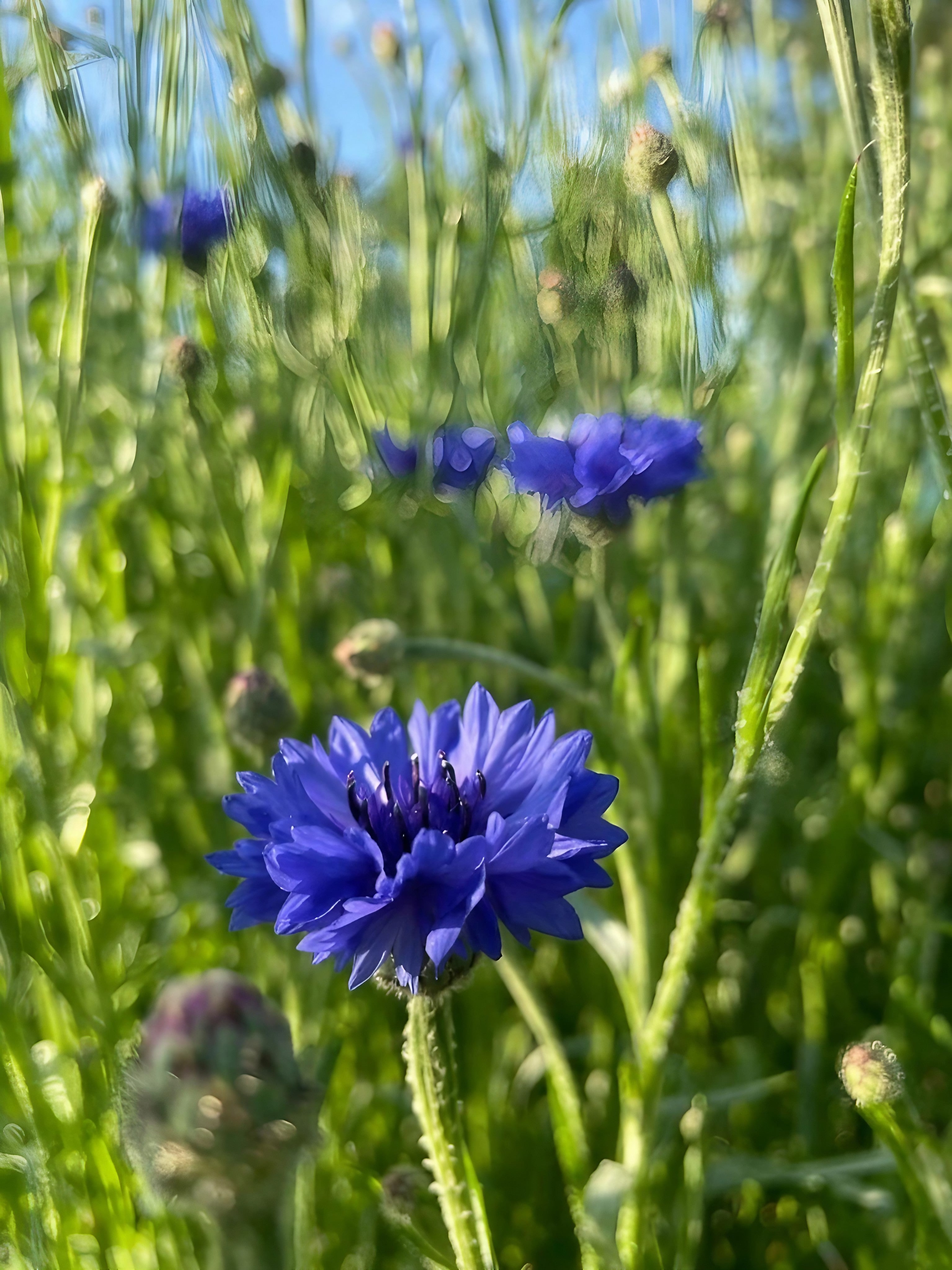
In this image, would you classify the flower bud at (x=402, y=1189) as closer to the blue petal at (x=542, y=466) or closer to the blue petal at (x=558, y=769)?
the blue petal at (x=558, y=769)

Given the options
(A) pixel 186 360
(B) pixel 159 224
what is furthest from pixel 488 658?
(B) pixel 159 224

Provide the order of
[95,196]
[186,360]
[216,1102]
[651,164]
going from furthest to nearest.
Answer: [186,360]
[95,196]
[651,164]
[216,1102]

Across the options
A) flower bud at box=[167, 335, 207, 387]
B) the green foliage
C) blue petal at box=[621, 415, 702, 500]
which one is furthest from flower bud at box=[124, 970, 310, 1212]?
flower bud at box=[167, 335, 207, 387]

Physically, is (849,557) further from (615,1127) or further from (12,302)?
(12,302)

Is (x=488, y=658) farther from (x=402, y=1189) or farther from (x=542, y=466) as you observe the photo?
(x=402, y=1189)

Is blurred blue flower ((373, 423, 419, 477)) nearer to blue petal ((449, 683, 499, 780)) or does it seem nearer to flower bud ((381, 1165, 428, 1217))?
blue petal ((449, 683, 499, 780))

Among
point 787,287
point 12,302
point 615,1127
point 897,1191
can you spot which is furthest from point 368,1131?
point 787,287

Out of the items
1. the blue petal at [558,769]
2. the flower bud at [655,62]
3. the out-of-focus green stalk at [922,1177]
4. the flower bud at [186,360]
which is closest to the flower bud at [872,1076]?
the out-of-focus green stalk at [922,1177]
